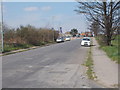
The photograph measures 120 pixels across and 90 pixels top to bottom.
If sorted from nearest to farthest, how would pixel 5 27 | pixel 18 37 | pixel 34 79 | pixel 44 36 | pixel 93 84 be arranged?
pixel 93 84
pixel 34 79
pixel 5 27
pixel 18 37
pixel 44 36

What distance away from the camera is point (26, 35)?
41250mm

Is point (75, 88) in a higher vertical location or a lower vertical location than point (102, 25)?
lower

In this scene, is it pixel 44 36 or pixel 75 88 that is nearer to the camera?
pixel 75 88

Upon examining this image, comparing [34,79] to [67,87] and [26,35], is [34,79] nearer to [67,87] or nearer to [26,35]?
[67,87]

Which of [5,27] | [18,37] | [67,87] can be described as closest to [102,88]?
[67,87]

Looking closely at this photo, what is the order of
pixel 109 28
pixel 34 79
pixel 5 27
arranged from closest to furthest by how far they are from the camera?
pixel 34 79, pixel 109 28, pixel 5 27

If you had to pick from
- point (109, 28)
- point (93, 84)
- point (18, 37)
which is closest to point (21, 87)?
point (93, 84)

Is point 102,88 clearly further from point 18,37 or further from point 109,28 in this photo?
point 18,37

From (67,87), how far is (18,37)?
107ft

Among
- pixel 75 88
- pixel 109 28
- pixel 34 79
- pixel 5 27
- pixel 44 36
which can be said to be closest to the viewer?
pixel 75 88

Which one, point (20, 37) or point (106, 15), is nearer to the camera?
point (106, 15)

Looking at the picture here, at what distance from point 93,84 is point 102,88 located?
2.24 ft

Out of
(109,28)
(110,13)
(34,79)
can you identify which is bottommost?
(34,79)

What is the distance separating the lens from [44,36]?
57625 mm
